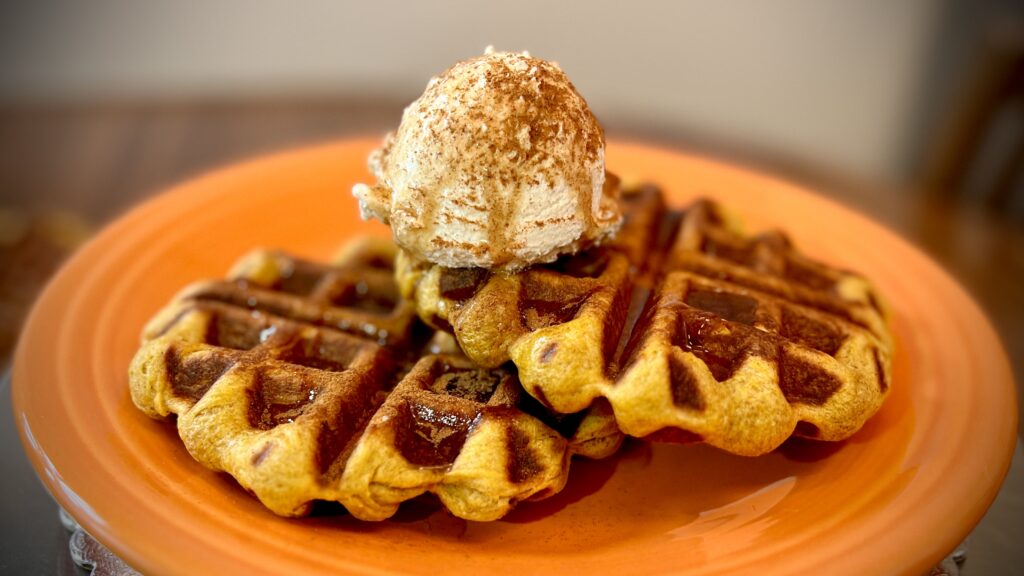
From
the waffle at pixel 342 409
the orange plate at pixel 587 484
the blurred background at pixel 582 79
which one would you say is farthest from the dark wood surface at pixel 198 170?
the waffle at pixel 342 409

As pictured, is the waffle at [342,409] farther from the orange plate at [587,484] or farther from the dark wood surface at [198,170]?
the dark wood surface at [198,170]

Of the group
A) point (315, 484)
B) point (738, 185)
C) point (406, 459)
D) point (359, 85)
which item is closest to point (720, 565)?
point (406, 459)

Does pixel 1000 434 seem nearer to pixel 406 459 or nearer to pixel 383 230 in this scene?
pixel 406 459

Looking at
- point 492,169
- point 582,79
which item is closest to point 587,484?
point 492,169

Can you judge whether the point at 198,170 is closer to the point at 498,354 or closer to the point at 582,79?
the point at 498,354

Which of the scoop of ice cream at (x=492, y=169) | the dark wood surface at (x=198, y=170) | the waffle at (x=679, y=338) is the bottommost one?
the dark wood surface at (x=198, y=170)

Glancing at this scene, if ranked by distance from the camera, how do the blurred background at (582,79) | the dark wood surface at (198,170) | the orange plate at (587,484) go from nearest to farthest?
the orange plate at (587,484) < the dark wood surface at (198,170) < the blurred background at (582,79)
